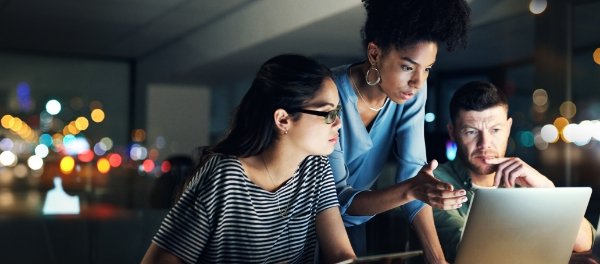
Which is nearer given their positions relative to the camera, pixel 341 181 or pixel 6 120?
pixel 341 181

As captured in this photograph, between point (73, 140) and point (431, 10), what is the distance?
9.43 feet

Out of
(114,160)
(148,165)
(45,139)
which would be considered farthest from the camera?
(148,165)

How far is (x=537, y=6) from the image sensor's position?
5.20 meters

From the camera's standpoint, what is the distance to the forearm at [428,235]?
219 cm

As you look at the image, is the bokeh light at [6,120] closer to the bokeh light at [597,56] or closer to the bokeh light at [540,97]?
the bokeh light at [540,97]

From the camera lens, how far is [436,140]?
314 cm

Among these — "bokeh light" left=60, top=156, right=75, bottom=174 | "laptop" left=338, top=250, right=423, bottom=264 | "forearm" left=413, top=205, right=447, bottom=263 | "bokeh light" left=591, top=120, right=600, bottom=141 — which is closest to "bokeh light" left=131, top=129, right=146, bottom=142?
"bokeh light" left=60, top=156, right=75, bottom=174

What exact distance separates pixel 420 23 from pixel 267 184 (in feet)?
2.41

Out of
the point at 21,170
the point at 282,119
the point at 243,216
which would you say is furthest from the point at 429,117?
the point at 21,170

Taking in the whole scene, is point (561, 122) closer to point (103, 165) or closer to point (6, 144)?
point (103, 165)

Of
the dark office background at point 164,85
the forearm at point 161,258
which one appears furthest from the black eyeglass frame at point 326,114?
the dark office background at point 164,85

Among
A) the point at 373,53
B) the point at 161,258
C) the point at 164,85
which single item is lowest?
the point at 161,258

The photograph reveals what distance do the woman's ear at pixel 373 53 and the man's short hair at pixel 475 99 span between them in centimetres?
50

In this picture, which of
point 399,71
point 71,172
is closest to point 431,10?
point 399,71
